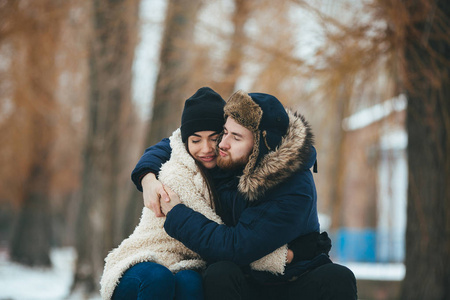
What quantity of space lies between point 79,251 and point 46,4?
371cm

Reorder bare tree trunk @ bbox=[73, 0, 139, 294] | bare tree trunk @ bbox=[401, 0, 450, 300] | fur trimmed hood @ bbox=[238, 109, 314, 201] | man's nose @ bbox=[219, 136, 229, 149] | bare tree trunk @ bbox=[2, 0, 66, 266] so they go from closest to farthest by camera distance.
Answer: fur trimmed hood @ bbox=[238, 109, 314, 201], man's nose @ bbox=[219, 136, 229, 149], bare tree trunk @ bbox=[401, 0, 450, 300], bare tree trunk @ bbox=[2, 0, 66, 266], bare tree trunk @ bbox=[73, 0, 139, 294]

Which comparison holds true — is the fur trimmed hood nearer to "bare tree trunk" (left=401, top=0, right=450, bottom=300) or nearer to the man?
the man

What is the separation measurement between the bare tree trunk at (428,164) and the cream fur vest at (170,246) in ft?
10.0

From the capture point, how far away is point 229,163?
2.44 m

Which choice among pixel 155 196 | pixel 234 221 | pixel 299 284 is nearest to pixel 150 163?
pixel 155 196

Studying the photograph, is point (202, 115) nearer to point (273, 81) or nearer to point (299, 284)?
point (299, 284)

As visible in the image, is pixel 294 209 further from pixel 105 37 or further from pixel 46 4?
pixel 105 37

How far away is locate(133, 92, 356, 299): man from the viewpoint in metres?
2.19

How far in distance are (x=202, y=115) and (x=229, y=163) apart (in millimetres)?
323

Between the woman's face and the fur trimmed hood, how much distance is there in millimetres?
288

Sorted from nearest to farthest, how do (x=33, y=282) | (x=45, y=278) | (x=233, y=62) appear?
(x=233, y=62) → (x=33, y=282) → (x=45, y=278)

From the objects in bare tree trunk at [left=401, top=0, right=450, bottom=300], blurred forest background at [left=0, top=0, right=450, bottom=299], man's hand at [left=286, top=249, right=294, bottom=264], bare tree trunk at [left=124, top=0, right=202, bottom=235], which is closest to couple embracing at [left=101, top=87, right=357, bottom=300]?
man's hand at [left=286, top=249, right=294, bottom=264]

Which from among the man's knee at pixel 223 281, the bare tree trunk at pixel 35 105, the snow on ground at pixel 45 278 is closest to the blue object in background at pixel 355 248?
the snow on ground at pixel 45 278

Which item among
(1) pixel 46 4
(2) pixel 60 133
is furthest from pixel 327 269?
(2) pixel 60 133
